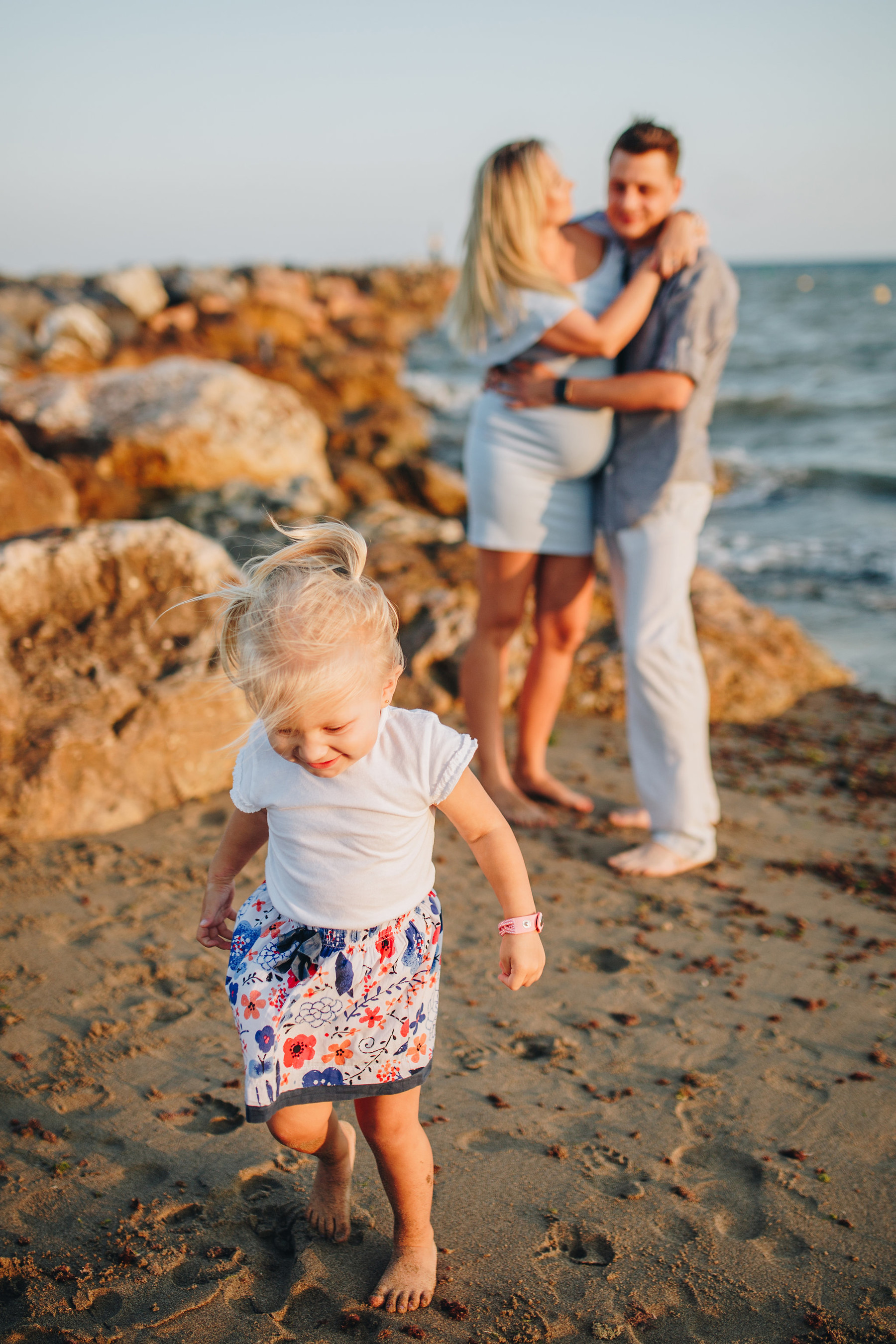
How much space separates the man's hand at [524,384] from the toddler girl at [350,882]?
6.36 ft

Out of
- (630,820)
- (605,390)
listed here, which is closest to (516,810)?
(630,820)

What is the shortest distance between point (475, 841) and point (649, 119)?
2.77m

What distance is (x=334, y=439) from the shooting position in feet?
37.4

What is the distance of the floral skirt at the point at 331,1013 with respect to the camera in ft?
5.69

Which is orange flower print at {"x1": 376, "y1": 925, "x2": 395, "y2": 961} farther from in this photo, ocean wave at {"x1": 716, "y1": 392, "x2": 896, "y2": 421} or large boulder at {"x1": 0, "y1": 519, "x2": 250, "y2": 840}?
ocean wave at {"x1": 716, "y1": 392, "x2": 896, "y2": 421}

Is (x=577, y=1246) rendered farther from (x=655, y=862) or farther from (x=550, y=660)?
(x=550, y=660)

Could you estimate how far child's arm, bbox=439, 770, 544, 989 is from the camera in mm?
1796

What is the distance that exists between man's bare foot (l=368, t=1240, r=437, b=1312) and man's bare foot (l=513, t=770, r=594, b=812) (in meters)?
2.35

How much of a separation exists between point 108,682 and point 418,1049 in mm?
2528

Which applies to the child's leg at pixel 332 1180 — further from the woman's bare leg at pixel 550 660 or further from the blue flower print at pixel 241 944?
the woman's bare leg at pixel 550 660

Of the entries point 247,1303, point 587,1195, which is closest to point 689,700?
point 587,1195

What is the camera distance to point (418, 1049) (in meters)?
1.80

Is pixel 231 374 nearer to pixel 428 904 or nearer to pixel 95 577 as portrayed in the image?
→ pixel 95 577

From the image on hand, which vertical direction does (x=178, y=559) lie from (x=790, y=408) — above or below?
above
